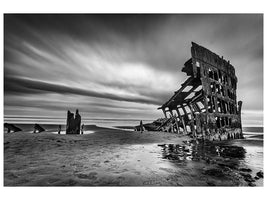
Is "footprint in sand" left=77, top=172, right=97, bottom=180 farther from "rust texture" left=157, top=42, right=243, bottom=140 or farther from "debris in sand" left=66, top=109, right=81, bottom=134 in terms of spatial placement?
"debris in sand" left=66, top=109, right=81, bottom=134

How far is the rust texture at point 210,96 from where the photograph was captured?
10.0 metres

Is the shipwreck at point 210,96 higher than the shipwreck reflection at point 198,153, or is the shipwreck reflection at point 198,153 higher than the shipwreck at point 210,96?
the shipwreck at point 210,96

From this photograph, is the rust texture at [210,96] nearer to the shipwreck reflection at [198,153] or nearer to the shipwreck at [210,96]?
the shipwreck at [210,96]

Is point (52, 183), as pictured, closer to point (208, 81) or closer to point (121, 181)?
point (121, 181)

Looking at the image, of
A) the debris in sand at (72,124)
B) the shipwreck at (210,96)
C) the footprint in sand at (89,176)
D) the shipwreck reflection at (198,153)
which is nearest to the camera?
the footprint in sand at (89,176)

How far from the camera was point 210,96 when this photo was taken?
10914 mm

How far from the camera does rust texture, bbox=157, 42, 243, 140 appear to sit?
10047 mm

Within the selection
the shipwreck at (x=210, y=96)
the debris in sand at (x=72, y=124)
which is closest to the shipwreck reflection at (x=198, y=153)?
the shipwreck at (x=210, y=96)

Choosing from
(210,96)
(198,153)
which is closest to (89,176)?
(198,153)

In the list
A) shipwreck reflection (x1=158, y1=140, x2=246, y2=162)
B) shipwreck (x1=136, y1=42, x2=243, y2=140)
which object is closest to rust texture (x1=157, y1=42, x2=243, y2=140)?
shipwreck (x1=136, y1=42, x2=243, y2=140)

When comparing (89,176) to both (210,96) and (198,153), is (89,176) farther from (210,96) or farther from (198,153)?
(210,96)

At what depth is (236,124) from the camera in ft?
45.7

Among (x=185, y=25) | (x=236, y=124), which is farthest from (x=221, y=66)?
(x=185, y=25)

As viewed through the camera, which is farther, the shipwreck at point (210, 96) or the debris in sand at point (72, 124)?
the debris in sand at point (72, 124)
